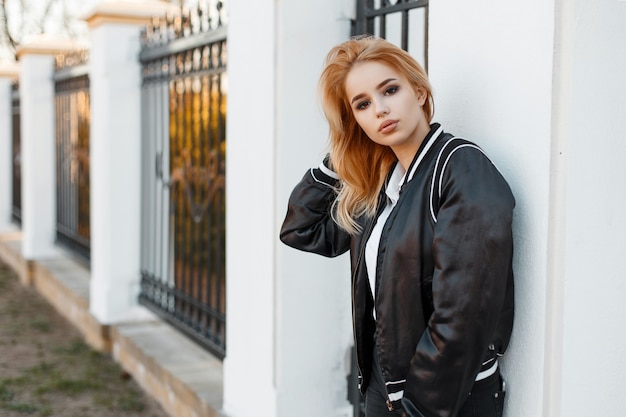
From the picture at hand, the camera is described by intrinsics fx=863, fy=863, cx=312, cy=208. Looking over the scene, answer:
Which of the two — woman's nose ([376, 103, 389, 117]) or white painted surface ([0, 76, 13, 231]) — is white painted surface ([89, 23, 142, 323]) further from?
white painted surface ([0, 76, 13, 231])

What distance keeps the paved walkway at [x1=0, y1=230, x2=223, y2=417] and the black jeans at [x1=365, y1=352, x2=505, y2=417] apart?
180 cm

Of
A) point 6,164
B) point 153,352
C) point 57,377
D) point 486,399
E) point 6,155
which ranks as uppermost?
point 6,155

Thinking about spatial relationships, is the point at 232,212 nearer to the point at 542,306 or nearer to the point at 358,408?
the point at 358,408

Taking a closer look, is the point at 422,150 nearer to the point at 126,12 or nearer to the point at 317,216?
the point at 317,216

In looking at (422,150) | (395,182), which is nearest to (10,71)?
(395,182)

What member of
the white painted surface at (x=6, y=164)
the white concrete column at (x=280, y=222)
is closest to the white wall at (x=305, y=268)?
the white concrete column at (x=280, y=222)

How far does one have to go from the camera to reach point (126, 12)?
5.88 m

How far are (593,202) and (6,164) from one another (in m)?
10.7

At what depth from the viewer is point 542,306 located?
2.07m

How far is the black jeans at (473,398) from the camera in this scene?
2.09m

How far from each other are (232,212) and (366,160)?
1571 millimetres

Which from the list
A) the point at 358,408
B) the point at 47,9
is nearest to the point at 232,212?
the point at 358,408

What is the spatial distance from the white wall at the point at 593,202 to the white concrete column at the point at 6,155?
33.5 ft

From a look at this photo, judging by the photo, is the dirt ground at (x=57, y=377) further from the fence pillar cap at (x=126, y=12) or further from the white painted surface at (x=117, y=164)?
the fence pillar cap at (x=126, y=12)
